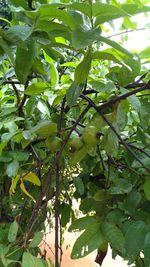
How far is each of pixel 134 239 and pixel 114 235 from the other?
0.13 ft

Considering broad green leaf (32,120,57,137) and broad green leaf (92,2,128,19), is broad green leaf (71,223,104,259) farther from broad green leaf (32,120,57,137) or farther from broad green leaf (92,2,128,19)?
broad green leaf (92,2,128,19)

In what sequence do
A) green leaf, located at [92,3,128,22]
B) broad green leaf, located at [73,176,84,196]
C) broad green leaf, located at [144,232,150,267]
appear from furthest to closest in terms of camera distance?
broad green leaf, located at [73,176,84,196] → broad green leaf, located at [144,232,150,267] → green leaf, located at [92,3,128,22]

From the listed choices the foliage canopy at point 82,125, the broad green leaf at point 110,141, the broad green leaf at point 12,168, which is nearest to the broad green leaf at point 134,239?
the foliage canopy at point 82,125

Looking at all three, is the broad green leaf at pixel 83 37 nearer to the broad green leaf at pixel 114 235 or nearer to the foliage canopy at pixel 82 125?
the foliage canopy at pixel 82 125

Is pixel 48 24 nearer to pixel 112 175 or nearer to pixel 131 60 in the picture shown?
pixel 131 60

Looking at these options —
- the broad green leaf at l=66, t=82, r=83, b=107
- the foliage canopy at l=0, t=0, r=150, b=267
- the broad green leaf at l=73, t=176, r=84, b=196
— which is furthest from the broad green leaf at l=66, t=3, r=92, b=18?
the broad green leaf at l=73, t=176, r=84, b=196

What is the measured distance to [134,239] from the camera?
486 millimetres

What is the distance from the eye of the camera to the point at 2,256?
52 cm

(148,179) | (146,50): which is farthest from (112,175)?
(146,50)

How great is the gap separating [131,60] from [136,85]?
0.14 ft

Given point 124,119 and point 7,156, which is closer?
point 124,119

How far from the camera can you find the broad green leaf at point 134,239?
18.8 inches

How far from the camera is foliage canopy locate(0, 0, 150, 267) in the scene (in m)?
0.39

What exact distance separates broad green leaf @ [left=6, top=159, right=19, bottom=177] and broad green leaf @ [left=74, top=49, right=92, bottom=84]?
22 cm
